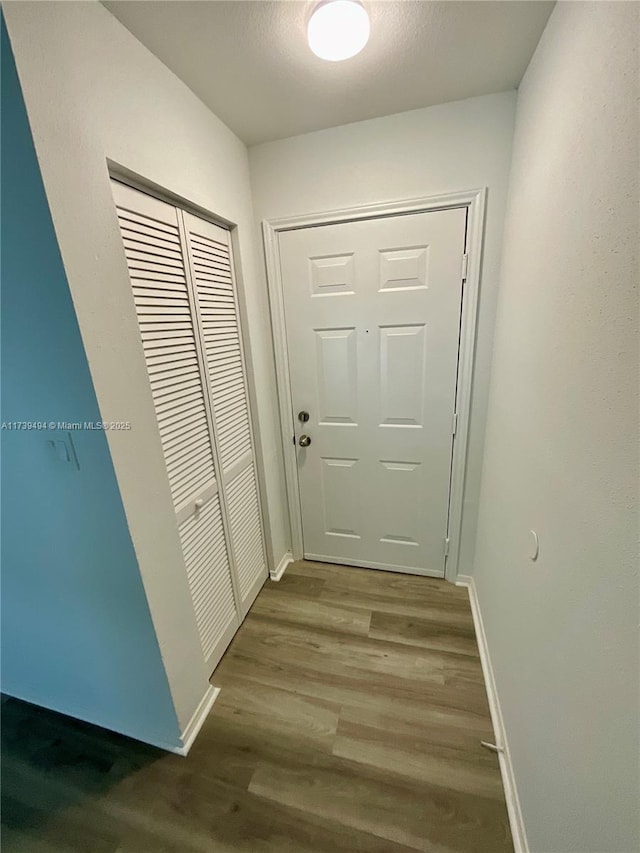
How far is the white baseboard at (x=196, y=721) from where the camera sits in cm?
120

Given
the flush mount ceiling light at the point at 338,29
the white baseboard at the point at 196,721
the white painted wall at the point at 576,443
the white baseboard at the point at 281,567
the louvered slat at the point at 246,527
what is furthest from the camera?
the white baseboard at the point at 281,567

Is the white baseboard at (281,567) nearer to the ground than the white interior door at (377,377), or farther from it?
nearer to the ground

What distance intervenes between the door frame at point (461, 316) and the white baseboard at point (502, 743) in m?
0.35

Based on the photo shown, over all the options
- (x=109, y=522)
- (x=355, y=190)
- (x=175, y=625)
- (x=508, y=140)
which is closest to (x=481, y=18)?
(x=508, y=140)

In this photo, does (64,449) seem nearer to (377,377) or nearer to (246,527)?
(246,527)

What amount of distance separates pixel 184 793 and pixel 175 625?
0.55 metres

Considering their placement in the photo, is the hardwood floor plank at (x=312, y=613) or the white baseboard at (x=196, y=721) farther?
the hardwood floor plank at (x=312, y=613)

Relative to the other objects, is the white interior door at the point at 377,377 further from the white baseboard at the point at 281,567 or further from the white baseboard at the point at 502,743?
the white baseboard at the point at 502,743

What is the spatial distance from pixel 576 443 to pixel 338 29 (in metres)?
1.29

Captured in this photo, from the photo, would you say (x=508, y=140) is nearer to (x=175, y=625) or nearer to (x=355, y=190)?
(x=355, y=190)

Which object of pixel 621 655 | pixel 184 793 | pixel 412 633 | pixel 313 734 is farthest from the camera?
pixel 412 633

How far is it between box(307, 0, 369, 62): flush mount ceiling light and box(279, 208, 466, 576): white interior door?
58cm

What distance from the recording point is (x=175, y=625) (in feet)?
3.74

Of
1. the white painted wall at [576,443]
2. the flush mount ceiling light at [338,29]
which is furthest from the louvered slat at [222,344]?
the white painted wall at [576,443]
